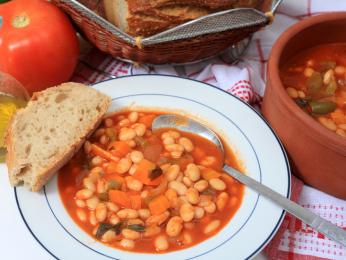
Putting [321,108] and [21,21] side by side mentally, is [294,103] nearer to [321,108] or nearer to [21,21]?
[321,108]

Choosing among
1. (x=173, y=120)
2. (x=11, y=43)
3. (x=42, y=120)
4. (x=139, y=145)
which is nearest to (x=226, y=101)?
(x=173, y=120)

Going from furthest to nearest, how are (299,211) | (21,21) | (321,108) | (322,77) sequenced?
1. (21,21)
2. (322,77)
3. (321,108)
4. (299,211)

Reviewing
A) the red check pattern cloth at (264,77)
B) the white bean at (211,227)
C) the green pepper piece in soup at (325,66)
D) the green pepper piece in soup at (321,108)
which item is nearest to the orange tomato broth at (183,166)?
the white bean at (211,227)

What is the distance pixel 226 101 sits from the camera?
4.82ft

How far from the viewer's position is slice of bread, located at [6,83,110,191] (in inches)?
48.3

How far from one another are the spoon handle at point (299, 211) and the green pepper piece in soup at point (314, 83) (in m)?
0.37

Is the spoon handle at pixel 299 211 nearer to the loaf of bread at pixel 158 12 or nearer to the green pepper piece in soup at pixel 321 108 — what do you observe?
the green pepper piece in soup at pixel 321 108

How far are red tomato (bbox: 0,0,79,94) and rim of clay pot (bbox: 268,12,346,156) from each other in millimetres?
688

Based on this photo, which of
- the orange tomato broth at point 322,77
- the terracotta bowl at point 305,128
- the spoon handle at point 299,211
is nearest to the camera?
the spoon handle at point 299,211

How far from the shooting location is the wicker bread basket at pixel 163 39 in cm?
143

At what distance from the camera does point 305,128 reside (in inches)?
47.6

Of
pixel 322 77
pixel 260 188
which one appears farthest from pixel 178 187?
pixel 322 77

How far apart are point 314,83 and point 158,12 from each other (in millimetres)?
524

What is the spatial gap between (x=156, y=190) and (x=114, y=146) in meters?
0.21
